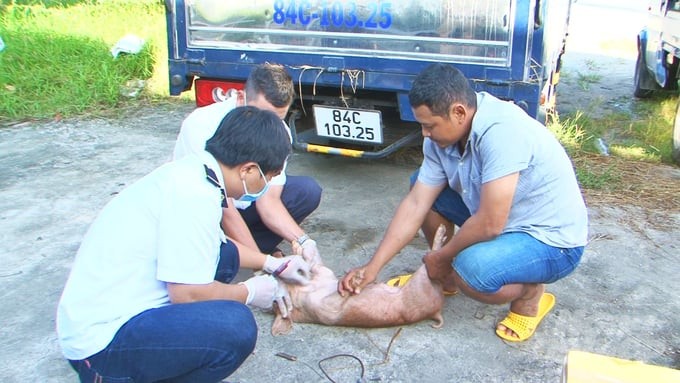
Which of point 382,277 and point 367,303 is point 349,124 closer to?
point 382,277

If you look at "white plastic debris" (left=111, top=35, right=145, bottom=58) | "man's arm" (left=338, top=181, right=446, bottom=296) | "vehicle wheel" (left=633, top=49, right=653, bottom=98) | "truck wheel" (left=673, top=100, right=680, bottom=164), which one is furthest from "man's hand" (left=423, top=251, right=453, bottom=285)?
"vehicle wheel" (left=633, top=49, right=653, bottom=98)

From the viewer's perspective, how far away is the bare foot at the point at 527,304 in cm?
271

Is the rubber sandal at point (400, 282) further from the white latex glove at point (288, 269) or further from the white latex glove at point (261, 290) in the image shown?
the white latex glove at point (261, 290)

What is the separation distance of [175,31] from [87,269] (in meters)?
2.83

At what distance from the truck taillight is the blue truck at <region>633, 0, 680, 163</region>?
401 cm

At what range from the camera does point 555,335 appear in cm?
280

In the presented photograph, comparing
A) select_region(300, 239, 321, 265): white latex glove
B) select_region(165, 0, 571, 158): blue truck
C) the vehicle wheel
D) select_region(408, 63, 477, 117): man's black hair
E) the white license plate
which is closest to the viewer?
select_region(408, 63, 477, 117): man's black hair

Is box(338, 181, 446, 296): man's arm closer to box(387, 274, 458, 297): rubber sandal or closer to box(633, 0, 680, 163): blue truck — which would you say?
box(387, 274, 458, 297): rubber sandal

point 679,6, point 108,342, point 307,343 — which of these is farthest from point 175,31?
point 679,6

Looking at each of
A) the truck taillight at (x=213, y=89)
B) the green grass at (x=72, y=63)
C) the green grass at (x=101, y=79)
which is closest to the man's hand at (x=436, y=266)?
the truck taillight at (x=213, y=89)

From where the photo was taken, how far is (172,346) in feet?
6.08

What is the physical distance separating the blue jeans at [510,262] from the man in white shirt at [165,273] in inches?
41.0

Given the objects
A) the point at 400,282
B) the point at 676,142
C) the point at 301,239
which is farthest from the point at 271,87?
the point at 676,142

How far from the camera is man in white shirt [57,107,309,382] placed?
5.97ft
